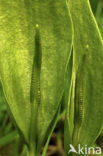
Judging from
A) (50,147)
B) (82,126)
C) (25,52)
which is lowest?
(50,147)

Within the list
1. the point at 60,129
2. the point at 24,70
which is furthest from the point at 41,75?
the point at 60,129

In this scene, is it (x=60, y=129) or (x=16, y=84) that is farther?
(x=60, y=129)

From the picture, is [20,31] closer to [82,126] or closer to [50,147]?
[82,126]
